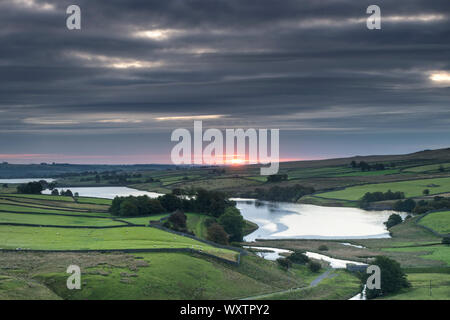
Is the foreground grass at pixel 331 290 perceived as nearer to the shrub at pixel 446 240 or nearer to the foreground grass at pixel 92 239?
the foreground grass at pixel 92 239

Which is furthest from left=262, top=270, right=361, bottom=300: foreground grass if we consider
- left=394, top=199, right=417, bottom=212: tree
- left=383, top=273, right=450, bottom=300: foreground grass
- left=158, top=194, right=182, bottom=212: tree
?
left=394, top=199, right=417, bottom=212: tree

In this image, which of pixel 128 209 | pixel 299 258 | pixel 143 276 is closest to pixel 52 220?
pixel 128 209

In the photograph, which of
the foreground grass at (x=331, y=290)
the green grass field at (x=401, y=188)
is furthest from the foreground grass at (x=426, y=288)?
the green grass field at (x=401, y=188)

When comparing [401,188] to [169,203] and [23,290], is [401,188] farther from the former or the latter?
[23,290]
